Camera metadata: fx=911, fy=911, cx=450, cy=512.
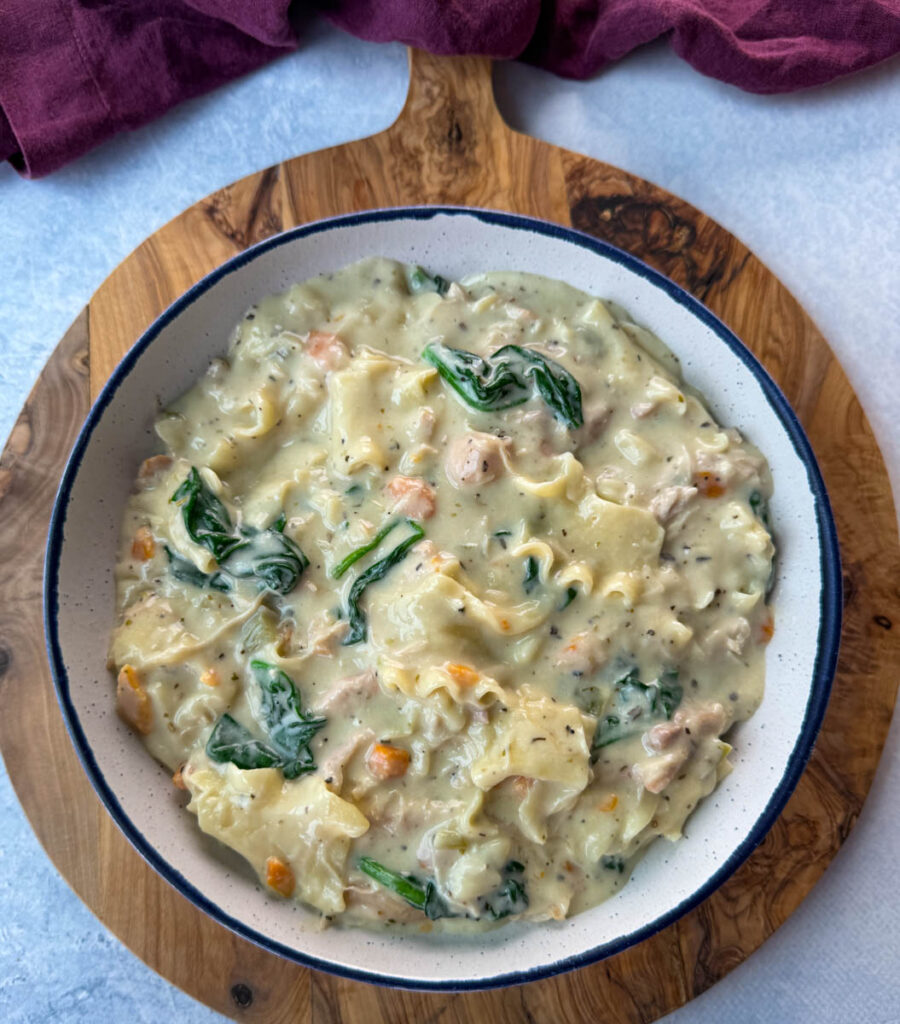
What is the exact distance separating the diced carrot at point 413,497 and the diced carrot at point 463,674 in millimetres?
655

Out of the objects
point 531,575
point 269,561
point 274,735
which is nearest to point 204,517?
point 269,561

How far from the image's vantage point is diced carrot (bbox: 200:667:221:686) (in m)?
3.90

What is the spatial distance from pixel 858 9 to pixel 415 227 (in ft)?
8.28

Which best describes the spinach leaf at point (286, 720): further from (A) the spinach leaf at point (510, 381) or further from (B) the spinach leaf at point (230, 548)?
(A) the spinach leaf at point (510, 381)

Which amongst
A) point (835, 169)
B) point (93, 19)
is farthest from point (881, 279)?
point (93, 19)

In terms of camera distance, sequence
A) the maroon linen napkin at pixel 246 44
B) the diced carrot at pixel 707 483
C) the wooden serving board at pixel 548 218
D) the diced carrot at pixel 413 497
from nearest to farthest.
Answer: the diced carrot at pixel 413 497, the diced carrot at pixel 707 483, the wooden serving board at pixel 548 218, the maroon linen napkin at pixel 246 44

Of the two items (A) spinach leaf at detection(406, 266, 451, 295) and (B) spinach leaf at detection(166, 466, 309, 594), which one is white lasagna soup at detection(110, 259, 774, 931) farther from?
(A) spinach leaf at detection(406, 266, 451, 295)

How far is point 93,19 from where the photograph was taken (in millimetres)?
4645

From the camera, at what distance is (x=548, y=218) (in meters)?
4.55

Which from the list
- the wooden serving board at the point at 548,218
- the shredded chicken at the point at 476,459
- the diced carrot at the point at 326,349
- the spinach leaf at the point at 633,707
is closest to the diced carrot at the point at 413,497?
the shredded chicken at the point at 476,459

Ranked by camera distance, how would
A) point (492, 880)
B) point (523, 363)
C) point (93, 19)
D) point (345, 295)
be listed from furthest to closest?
point (93, 19), point (345, 295), point (523, 363), point (492, 880)

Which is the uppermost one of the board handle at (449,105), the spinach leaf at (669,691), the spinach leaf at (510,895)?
the board handle at (449,105)

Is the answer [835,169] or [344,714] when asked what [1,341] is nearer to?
[344,714]

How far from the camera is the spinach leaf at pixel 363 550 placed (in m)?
3.90
